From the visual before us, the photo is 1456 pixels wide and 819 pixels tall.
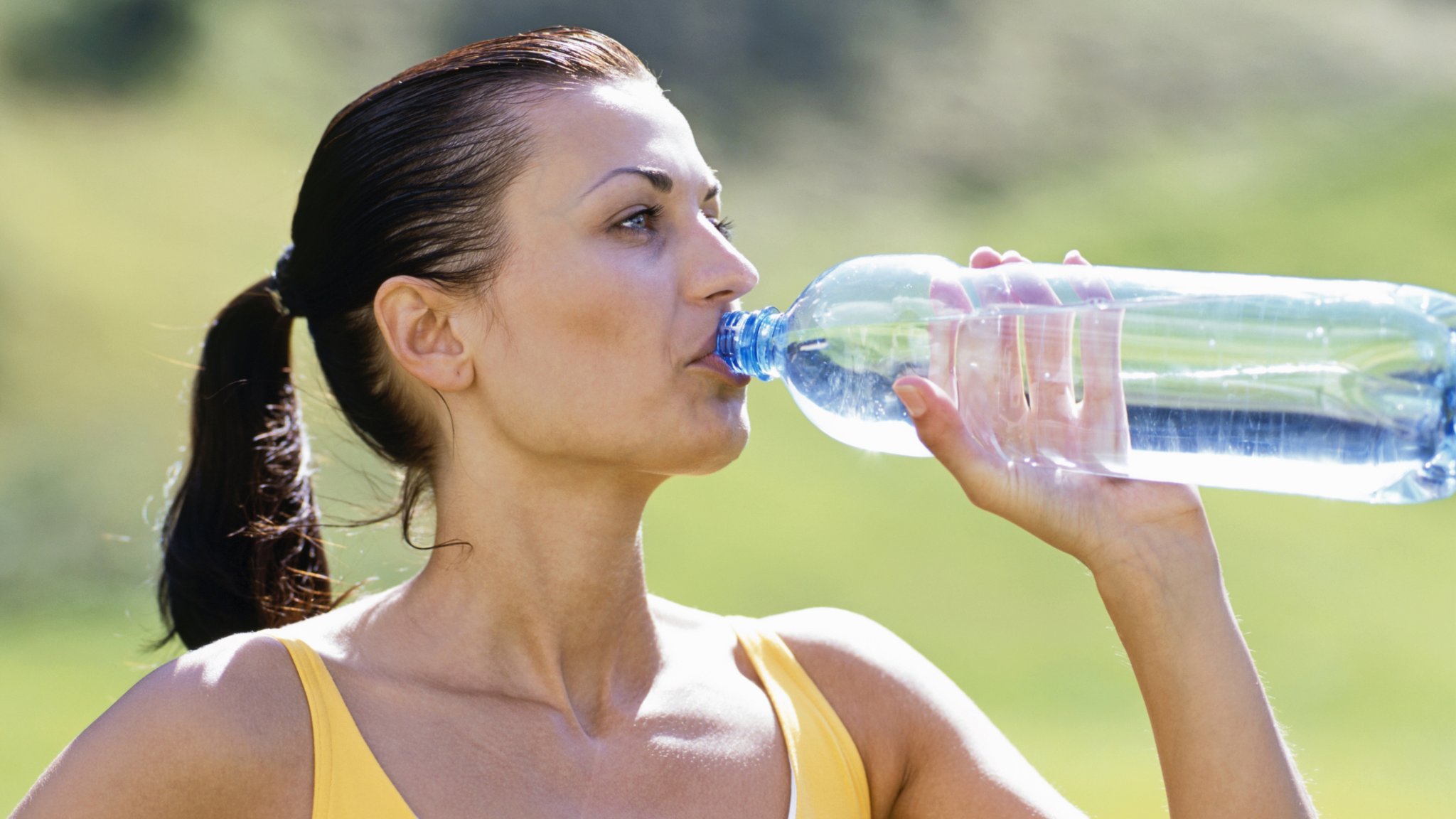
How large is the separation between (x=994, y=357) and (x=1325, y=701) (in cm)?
380

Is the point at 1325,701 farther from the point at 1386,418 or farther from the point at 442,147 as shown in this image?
the point at 442,147

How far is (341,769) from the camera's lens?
1326mm

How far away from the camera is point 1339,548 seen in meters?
5.40

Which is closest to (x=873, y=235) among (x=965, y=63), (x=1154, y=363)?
(x=965, y=63)

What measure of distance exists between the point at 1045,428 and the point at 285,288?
2.94 ft

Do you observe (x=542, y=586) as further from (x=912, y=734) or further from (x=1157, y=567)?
(x=1157, y=567)

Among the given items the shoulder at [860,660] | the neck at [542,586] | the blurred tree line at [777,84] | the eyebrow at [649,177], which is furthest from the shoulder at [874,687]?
the blurred tree line at [777,84]

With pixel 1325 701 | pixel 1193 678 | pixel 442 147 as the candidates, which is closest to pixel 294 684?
pixel 442 147

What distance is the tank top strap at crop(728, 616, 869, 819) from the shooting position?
152cm

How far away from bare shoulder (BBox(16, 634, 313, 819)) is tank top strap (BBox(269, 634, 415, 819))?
0.01m

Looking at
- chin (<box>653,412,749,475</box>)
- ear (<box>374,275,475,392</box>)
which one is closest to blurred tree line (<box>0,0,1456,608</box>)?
ear (<box>374,275,475,392</box>)

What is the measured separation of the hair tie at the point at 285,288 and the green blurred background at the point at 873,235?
5.68ft

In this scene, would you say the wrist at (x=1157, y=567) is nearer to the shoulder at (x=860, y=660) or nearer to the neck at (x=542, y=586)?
the shoulder at (x=860, y=660)

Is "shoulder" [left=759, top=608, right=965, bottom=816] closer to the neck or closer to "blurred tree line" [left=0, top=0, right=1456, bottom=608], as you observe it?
the neck
